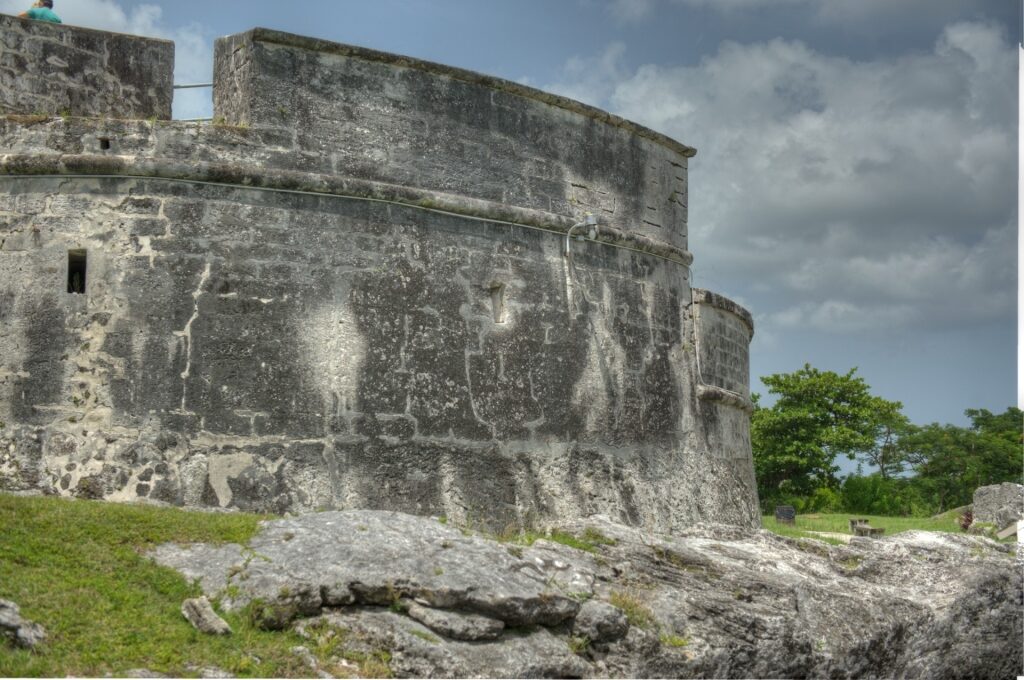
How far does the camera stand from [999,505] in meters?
18.2

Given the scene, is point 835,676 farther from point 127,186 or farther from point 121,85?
point 121,85

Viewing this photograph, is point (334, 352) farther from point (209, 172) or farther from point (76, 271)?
point (76, 271)

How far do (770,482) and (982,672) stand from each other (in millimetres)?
21350

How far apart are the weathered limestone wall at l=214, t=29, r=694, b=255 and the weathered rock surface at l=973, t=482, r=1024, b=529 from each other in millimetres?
8747

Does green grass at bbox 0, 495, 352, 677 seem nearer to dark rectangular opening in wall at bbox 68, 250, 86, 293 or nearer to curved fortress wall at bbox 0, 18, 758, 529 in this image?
curved fortress wall at bbox 0, 18, 758, 529

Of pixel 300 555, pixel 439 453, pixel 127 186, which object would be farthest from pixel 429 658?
pixel 127 186

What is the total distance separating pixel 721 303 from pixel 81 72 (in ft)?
21.0

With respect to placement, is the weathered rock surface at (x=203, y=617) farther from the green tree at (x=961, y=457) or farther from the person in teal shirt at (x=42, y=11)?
the green tree at (x=961, y=457)

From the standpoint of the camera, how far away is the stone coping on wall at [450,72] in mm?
9508

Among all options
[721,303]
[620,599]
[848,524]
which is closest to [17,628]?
[620,599]

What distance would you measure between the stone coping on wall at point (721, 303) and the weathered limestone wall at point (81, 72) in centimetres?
525

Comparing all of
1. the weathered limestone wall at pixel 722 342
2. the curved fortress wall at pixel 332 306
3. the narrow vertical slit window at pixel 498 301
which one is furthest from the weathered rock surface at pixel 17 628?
the weathered limestone wall at pixel 722 342

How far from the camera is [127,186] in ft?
29.6

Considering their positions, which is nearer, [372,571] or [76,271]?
[372,571]
